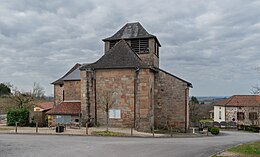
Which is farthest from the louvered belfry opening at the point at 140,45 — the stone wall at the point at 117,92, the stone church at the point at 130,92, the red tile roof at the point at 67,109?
the red tile roof at the point at 67,109

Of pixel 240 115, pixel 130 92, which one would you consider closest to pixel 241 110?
pixel 240 115

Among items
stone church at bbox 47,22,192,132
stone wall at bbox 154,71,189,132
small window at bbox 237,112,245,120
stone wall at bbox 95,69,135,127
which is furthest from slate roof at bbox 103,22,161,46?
small window at bbox 237,112,245,120

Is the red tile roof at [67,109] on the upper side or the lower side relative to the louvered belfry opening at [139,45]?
lower

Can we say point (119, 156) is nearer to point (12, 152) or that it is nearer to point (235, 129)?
point (12, 152)

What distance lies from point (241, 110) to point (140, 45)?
3107 cm

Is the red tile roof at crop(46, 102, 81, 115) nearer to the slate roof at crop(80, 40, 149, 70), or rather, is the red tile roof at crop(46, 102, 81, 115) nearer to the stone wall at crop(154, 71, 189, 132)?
the slate roof at crop(80, 40, 149, 70)

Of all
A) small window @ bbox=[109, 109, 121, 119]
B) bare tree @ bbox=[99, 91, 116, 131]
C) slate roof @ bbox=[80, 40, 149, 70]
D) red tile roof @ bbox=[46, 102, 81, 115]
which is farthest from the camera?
red tile roof @ bbox=[46, 102, 81, 115]

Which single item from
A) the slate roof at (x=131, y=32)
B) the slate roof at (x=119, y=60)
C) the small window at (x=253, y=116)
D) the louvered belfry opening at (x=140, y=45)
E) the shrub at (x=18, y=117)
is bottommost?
the small window at (x=253, y=116)

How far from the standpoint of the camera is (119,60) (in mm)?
28297

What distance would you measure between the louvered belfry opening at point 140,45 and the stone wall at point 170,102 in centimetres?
321

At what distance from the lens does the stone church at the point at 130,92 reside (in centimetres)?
2714

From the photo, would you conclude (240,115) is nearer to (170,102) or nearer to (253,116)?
(253,116)

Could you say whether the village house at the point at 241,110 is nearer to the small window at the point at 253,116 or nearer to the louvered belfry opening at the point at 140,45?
the small window at the point at 253,116

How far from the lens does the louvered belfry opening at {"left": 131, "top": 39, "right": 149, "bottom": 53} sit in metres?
32.4
